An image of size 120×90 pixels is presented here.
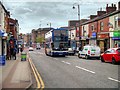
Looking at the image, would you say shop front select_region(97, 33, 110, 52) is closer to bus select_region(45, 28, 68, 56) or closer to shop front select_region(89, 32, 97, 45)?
shop front select_region(89, 32, 97, 45)

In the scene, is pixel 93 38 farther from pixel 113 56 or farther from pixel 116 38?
pixel 113 56

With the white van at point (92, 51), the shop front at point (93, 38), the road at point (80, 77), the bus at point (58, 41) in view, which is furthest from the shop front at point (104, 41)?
the road at point (80, 77)

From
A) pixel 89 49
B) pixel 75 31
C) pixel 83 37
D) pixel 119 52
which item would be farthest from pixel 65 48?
pixel 75 31

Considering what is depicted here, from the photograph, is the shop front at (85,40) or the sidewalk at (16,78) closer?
the sidewalk at (16,78)

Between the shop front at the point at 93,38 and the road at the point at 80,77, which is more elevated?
the shop front at the point at 93,38

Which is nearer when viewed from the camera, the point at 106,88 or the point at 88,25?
the point at 106,88

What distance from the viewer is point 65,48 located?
1492 inches

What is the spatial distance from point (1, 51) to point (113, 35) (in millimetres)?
16948

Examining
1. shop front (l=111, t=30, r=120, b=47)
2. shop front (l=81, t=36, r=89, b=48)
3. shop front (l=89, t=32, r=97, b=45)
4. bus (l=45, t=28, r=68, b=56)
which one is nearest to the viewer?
bus (l=45, t=28, r=68, b=56)

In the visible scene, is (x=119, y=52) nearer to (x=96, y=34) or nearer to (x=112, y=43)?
(x=112, y=43)

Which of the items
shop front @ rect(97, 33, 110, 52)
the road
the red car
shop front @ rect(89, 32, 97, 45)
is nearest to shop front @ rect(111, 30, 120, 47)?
shop front @ rect(97, 33, 110, 52)

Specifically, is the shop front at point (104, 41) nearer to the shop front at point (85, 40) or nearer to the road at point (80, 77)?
the shop front at point (85, 40)

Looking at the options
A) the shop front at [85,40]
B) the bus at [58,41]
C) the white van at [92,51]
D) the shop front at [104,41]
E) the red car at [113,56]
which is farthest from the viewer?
the shop front at [85,40]

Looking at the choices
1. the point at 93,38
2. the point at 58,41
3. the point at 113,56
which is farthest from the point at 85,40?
the point at 113,56
